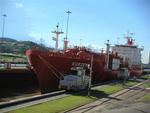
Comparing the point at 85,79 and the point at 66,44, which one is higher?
the point at 66,44

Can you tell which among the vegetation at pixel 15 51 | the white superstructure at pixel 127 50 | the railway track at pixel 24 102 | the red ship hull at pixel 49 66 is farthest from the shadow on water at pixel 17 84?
the white superstructure at pixel 127 50

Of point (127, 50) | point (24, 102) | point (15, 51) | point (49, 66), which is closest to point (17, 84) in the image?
point (49, 66)

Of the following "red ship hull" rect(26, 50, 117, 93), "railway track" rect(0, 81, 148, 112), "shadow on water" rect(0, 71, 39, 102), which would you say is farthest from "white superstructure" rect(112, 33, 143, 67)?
"railway track" rect(0, 81, 148, 112)

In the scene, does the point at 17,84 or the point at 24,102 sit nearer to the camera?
the point at 24,102

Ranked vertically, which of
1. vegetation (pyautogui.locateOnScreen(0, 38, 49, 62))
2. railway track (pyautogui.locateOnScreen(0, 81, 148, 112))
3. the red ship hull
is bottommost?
railway track (pyautogui.locateOnScreen(0, 81, 148, 112))

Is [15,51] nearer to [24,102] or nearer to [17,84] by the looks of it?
[17,84]

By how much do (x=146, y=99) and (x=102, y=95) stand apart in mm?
3553

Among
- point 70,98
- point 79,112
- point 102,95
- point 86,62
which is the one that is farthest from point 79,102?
point 86,62

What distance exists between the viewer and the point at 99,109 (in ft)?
72.4

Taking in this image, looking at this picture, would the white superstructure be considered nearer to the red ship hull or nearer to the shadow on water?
the shadow on water

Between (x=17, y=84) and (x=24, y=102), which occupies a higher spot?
(x=17, y=84)

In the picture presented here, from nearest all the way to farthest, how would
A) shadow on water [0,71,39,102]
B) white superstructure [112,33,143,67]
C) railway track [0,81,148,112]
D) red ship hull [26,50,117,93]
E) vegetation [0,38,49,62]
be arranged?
railway track [0,81,148,112]
red ship hull [26,50,117,93]
shadow on water [0,71,39,102]
vegetation [0,38,49,62]
white superstructure [112,33,143,67]

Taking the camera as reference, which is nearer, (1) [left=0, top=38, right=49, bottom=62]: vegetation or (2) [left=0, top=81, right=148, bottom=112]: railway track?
→ (2) [left=0, top=81, right=148, bottom=112]: railway track

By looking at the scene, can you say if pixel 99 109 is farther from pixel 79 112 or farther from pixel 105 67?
pixel 105 67
